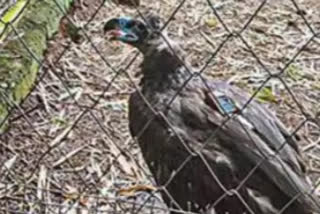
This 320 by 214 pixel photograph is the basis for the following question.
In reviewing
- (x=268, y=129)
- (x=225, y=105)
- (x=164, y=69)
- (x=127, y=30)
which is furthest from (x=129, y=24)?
(x=268, y=129)

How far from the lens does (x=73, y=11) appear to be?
4465 millimetres

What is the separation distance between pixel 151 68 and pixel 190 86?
238 millimetres

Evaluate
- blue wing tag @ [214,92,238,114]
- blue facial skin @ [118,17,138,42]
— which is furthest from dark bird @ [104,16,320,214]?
blue facial skin @ [118,17,138,42]

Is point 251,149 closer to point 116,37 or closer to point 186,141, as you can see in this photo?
point 186,141

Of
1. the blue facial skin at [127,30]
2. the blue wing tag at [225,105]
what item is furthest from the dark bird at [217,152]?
the blue facial skin at [127,30]

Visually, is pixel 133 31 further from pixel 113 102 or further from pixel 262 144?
pixel 262 144

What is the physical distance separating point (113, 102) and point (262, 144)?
1.21m

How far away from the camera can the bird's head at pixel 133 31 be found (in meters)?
3.09

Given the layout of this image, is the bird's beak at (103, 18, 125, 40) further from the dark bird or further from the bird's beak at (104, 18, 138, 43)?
the dark bird

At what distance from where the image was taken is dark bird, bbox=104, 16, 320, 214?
2580 millimetres

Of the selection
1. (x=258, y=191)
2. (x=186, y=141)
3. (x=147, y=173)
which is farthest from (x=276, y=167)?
(x=147, y=173)

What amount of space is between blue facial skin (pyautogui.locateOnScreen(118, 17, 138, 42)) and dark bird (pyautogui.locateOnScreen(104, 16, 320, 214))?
0.17 metres

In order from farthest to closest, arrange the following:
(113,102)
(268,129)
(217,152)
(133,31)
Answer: (113,102) → (133,31) → (268,129) → (217,152)

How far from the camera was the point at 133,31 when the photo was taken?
3.18 meters
